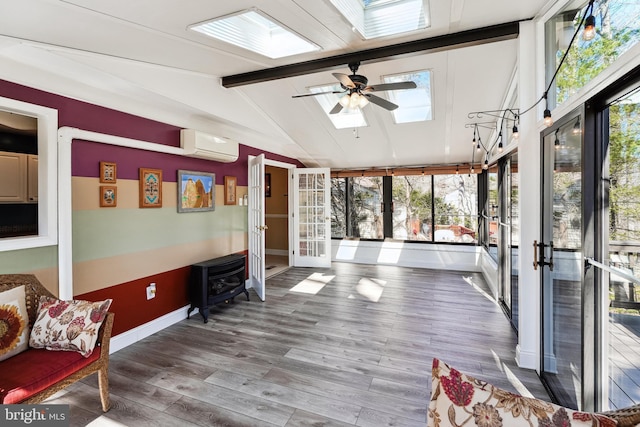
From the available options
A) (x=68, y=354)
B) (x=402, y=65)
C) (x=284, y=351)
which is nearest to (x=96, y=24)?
(x=68, y=354)

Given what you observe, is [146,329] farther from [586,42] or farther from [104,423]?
[586,42]

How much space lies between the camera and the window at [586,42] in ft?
4.24

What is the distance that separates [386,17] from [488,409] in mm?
2627

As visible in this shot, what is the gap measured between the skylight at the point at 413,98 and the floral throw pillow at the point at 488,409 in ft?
10.2

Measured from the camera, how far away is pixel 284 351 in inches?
107

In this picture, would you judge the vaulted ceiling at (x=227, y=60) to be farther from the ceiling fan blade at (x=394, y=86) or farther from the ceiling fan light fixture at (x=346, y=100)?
the ceiling fan light fixture at (x=346, y=100)

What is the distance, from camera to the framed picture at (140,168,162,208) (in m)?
3.01

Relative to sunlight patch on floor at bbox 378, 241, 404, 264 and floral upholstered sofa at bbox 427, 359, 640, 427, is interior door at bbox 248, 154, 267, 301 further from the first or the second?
floral upholstered sofa at bbox 427, 359, 640, 427

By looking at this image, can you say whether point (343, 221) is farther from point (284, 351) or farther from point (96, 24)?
point (96, 24)

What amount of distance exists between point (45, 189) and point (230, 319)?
213 cm

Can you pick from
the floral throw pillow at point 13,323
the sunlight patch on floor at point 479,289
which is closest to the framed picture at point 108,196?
the floral throw pillow at point 13,323

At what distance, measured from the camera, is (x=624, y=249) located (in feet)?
4.29

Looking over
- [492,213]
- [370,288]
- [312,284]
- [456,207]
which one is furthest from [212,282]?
[456,207]

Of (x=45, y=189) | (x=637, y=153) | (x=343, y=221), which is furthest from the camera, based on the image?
(x=343, y=221)
